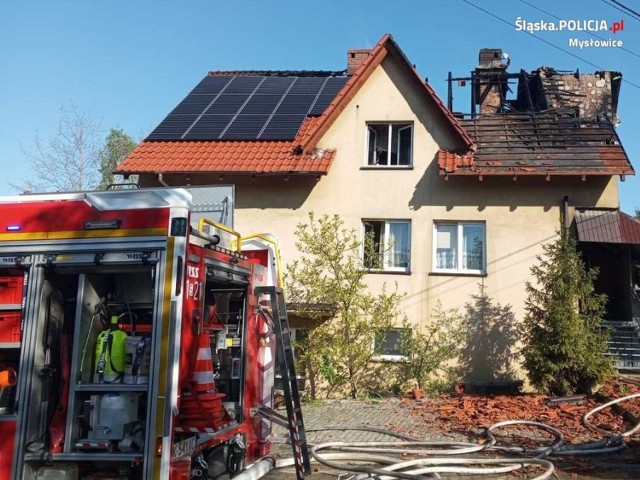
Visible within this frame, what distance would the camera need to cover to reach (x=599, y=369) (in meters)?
11.1

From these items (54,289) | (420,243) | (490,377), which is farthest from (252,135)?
(54,289)

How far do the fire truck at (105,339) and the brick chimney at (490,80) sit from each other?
17.8 m

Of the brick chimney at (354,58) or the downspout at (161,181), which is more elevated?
the brick chimney at (354,58)

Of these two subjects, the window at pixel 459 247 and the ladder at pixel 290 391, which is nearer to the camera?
the ladder at pixel 290 391

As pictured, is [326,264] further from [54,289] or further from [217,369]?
[54,289]

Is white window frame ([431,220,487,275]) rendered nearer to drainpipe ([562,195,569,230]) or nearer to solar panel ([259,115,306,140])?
Result: drainpipe ([562,195,569,230])

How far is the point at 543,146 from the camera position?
549 inches

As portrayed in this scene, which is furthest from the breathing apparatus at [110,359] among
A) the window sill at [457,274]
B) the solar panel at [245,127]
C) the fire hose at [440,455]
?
the solar panel at [245,127]

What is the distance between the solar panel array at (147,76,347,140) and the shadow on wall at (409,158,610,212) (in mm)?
3713

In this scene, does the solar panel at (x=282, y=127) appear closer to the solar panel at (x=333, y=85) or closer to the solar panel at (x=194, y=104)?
the solar panel at (x=333, y=85)

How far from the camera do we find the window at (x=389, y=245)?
1369 centimetres

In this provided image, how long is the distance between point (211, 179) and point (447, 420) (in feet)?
26.8

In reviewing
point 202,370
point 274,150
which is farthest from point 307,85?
point 202,370

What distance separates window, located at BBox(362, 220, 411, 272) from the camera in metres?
13.7
